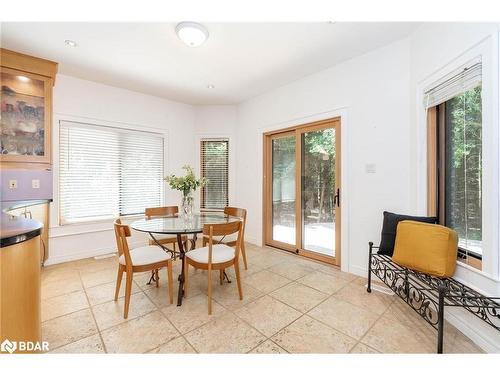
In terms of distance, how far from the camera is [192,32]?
2105 millimetres

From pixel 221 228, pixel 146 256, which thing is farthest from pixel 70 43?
pixel 221 228

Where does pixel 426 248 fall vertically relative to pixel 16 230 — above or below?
below

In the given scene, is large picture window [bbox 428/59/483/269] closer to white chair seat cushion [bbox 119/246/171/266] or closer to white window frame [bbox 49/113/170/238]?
white chair seat cushion [bbox 119/246/171/266]

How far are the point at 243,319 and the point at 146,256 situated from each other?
1.09 m

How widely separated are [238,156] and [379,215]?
2.75 m

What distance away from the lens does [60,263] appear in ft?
10.4

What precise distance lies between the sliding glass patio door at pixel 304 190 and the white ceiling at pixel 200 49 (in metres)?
0.92

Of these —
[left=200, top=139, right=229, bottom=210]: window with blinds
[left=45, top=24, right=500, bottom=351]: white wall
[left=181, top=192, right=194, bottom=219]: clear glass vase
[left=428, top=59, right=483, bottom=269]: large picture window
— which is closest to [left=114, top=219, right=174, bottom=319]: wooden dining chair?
[left=181, top=192, right=194, bottom=219]: clear glass vase

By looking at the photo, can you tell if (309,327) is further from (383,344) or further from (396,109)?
(396,109)

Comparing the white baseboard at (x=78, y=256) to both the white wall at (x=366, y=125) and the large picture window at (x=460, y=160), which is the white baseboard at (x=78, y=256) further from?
the large picture window at (x=460, y=160)

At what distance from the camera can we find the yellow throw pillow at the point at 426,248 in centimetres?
171

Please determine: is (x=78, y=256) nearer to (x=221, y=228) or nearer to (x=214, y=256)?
(x=214, y=256)
